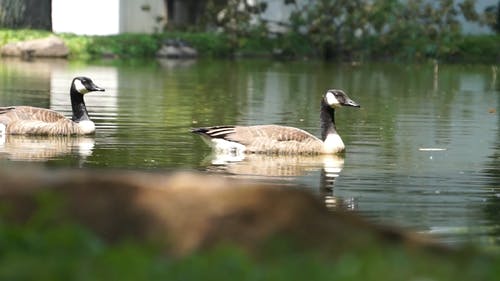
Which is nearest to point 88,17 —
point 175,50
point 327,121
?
point 175,50

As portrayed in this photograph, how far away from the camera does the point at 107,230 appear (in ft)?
19.3

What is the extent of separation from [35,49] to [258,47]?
30.3 ft

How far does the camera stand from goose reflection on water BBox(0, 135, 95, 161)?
1620 centimetres

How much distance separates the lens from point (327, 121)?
17875mm

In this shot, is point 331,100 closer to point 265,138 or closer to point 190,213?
point 265,138

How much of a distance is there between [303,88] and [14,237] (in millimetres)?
26633

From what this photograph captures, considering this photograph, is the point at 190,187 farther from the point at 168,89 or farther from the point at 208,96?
the point at 168,89

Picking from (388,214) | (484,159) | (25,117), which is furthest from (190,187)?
(25,117)

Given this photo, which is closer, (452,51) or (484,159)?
(484,159)

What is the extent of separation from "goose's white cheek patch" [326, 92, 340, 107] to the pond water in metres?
0.60

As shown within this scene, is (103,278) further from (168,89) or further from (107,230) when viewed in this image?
(168,89)

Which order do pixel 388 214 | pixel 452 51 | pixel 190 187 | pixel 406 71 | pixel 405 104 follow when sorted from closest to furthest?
pixel 190 187 < pixel 388 214 < pixel 405 104 < pixel 406 71 < pixel 452 51

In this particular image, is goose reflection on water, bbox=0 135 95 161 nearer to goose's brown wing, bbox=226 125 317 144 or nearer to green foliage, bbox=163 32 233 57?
goose's brown wing, bbox=226 125 317 144

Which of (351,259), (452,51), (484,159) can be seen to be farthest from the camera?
(452,51)
